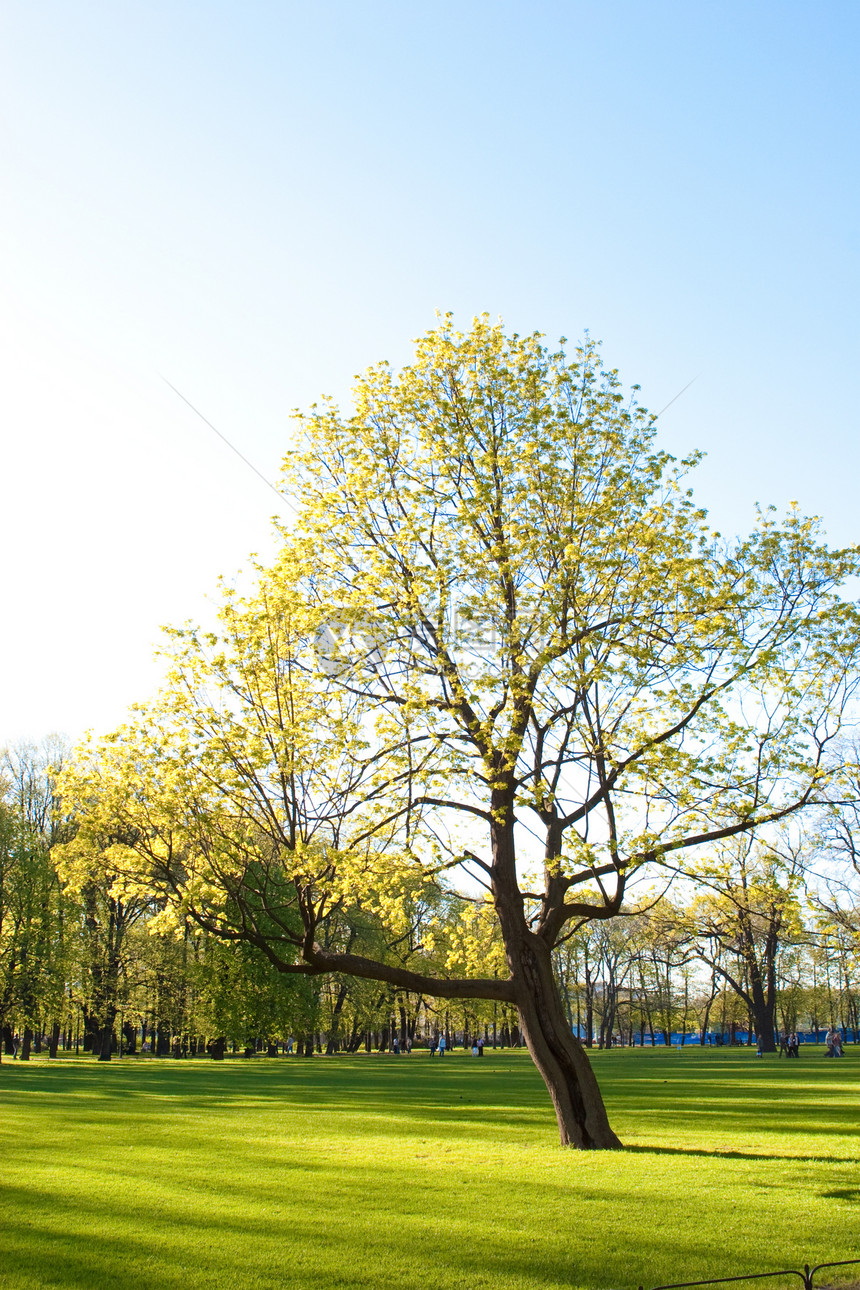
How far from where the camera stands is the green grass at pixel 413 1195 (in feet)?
30.7

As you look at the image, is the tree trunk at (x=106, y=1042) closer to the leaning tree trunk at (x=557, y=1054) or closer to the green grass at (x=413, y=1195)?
the green grass at (x=413, y=1195)

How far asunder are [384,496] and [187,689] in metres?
5.51

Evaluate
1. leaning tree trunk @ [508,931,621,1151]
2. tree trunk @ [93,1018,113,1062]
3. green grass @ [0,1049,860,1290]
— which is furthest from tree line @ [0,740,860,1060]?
leaning tree trunk @ [508,931,621,1151]

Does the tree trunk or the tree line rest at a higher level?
the tree line

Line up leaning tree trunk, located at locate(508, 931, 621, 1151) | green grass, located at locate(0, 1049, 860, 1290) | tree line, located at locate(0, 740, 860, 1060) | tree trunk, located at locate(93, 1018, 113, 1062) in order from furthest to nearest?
tree trunk, located at locate(93, 1018, 113, 1062) → tree line, located at locate(0, 740, 860, 1060) → leaning tree trunk, located at locate(508, 931, 621, 1151) → green grass, located at locate(0, 1049, 860, 1290)

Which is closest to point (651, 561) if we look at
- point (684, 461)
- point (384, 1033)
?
point (684, 461)

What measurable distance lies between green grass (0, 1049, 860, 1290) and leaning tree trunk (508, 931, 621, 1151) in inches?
22.9

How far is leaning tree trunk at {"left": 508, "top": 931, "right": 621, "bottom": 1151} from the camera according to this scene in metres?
16.8

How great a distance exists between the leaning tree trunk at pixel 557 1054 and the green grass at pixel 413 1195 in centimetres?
58

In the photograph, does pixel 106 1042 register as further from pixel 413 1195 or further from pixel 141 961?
pixel 413 1195

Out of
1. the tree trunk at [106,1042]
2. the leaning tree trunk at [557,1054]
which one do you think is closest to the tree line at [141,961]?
the tree trunk at [106,1042]

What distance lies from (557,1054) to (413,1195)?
4667mm

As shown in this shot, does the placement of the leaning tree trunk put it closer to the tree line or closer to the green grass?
the green grass

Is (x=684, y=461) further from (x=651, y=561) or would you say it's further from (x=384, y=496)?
(x=384, y=496)
